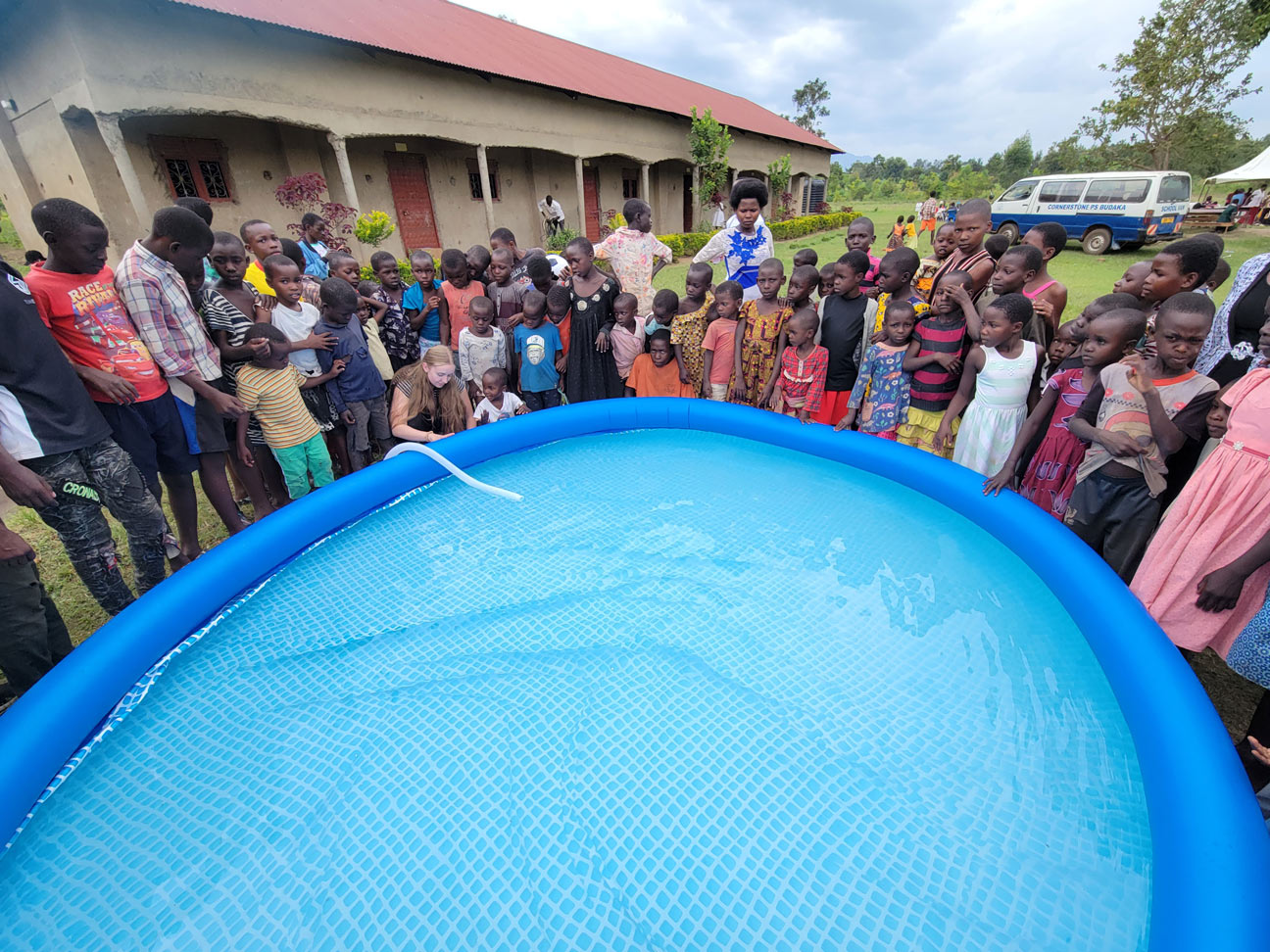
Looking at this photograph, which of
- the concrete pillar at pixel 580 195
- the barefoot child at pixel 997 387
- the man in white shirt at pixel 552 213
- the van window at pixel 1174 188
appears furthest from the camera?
the concrete pillar at pixel 580 195

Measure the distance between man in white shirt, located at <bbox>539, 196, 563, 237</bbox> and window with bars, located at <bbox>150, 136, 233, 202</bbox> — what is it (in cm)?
640

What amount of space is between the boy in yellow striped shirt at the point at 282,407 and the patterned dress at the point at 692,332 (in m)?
2.19

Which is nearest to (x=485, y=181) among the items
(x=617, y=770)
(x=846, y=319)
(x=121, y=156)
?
(x=121, y=156)

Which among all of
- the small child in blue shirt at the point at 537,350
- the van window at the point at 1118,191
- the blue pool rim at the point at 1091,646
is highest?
the van window at the point at 1118,191

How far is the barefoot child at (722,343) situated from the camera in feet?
11.9

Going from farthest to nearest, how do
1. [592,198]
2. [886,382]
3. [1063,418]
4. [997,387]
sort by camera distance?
[592,198] → [886,382] → [997,387] → [1063,418]

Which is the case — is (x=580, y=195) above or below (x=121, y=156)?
below

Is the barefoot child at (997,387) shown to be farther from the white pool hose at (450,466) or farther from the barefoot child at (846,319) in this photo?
the white pool hose at (450,466)

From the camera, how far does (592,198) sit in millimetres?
15570

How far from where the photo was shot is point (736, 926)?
1533mm

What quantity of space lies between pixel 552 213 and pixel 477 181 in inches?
69.2

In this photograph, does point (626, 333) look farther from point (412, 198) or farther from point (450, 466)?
point (412, 198)

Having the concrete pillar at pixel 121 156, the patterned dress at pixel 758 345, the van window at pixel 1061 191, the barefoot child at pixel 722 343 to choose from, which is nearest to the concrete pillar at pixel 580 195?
the concrete pillar at pixel 121 156

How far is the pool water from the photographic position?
1582 millimetres
